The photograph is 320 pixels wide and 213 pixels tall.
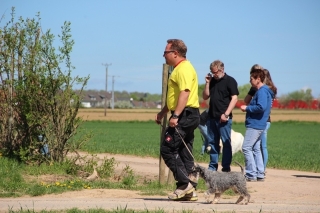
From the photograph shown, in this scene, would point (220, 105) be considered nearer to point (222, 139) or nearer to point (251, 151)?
point (222, 139)

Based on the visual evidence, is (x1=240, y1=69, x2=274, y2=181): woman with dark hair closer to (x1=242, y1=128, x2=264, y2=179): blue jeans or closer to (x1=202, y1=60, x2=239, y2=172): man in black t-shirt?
(x1=242, y1=128, x2=264, y2=179): blue jeans

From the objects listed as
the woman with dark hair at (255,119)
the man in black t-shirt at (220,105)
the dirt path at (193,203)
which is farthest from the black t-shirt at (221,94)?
the dirt path at (193,203)

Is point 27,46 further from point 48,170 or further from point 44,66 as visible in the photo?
point 48,170

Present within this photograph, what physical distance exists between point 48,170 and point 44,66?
2080 millimetres

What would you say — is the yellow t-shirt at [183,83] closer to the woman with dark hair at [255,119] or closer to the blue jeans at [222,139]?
the blue jeans at [222,139]

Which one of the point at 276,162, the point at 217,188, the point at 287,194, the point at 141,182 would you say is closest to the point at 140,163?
the point at 276,162

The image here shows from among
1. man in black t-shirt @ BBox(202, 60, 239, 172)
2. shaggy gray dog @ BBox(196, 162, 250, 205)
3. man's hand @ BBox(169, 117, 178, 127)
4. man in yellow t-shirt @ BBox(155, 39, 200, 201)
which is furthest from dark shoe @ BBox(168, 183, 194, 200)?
man in black t-shirt @ BBox(202, 60, 239, 172)

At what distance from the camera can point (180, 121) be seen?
945 centimetres

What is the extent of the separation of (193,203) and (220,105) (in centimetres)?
346

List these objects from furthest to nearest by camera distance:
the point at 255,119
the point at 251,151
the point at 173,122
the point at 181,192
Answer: the point at 251,151 → the point at 255,119 → the point at 181,192 → the point at 173,122

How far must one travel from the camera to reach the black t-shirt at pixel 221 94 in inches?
492

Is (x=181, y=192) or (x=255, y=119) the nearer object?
(x=181, y=192)

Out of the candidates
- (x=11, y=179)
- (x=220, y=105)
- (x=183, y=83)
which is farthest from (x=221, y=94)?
(x=11, y=179)

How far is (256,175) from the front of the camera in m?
12.9
